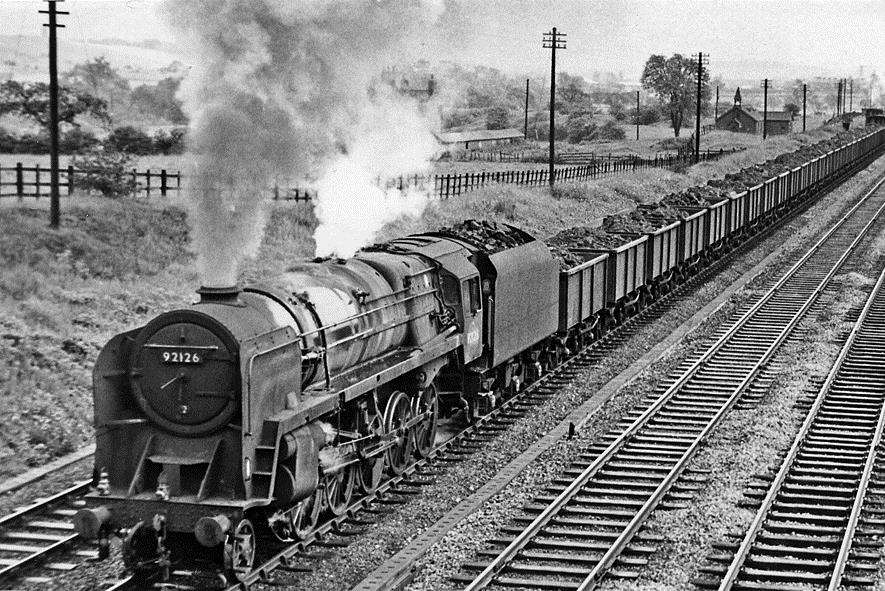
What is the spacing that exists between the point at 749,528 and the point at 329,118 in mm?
7267

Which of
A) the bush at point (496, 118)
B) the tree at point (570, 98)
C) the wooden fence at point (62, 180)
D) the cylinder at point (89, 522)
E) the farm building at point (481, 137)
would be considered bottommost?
the cylinder at point (89, 522)

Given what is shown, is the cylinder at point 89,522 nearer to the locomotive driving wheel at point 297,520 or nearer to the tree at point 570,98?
the locomotive driving wheel at point 297,520

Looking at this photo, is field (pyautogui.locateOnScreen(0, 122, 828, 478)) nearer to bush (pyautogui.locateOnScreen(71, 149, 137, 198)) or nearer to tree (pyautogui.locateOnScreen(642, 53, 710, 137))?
bush (pyautogui.locateOnScreen(71, 149, 137, 198))

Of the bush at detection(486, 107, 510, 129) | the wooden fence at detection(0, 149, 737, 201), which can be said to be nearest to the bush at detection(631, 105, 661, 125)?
the wooden fence at detection(0, 149, 737, 201)

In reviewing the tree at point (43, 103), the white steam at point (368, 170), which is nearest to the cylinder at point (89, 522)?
the white steam at point (368, 170)

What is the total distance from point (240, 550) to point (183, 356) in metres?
1.96

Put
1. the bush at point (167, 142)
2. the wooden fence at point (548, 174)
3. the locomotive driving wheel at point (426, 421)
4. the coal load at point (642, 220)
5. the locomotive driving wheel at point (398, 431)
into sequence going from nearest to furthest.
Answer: the locomotive driving wheel at point (398, 431), the locomotive driving wheel at point (426, 421), the bush at point (167, 142), the coal load at point (642, 220), the wooden fence at point (548, 174)

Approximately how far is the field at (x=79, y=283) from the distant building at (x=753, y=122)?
90630 mm

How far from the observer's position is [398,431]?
46.7 ft

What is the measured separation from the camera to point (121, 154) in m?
32.3

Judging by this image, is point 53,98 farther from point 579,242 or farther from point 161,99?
point 579,242

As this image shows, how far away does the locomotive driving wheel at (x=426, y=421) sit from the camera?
15.2 meters

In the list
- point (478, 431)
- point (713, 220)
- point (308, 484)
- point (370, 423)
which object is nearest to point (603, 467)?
point (478, 431)

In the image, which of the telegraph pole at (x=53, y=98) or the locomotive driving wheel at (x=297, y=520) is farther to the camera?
the telegraph pole at (x=53, y=98)
